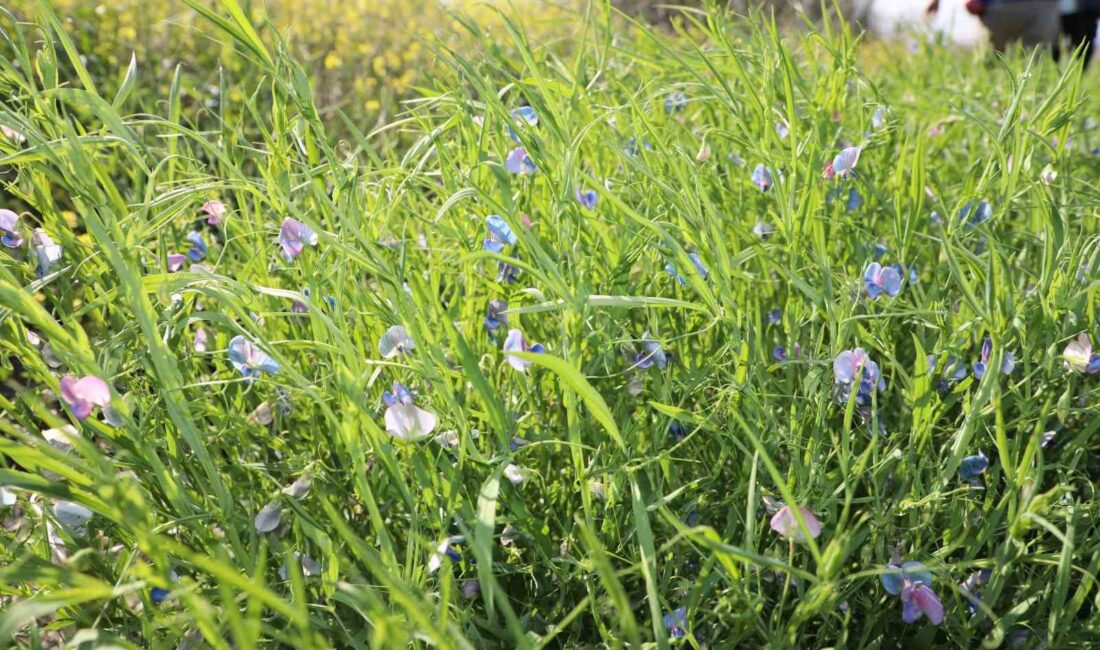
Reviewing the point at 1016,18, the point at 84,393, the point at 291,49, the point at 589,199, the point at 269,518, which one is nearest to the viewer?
the point at 84,393

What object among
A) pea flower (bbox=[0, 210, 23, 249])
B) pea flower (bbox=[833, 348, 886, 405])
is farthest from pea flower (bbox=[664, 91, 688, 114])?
pea flower (bbox=[0, 210, 23, 249])

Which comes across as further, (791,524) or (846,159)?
(846,159)

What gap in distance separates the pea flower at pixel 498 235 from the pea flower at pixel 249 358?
11.5 inches

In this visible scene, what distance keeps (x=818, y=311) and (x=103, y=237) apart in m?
0.72

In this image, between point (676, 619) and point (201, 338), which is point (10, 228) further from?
point (676, 619)

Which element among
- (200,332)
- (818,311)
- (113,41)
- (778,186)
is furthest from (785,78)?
(113,41)

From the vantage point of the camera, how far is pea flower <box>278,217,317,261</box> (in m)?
1.04

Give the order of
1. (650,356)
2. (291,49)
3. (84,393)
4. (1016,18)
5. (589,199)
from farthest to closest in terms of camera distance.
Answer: (1016,18) < (291,49) < (589,199) < (650,356) < (84,393)

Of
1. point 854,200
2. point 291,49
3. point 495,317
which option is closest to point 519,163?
point 495,317

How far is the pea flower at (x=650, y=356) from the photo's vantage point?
1.02 metres

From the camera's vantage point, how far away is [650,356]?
3.36 ft

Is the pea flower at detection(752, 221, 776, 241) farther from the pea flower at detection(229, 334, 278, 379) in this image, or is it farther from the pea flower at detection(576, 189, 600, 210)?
the pea flower at detection(229, 334, 278, 379)

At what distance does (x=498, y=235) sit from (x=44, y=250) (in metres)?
0.53

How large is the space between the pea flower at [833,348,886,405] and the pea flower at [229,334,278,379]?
0.58 meters
